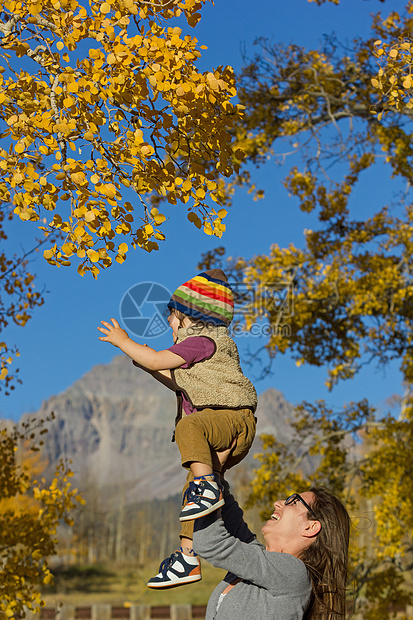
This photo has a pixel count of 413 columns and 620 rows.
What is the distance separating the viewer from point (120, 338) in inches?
116

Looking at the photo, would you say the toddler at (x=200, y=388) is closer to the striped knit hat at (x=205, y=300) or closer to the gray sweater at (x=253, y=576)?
the striped knit hat at (x=205, y=300)

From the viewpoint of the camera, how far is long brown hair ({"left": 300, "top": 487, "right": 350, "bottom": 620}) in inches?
99.4

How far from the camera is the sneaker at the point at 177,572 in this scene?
8.13ft

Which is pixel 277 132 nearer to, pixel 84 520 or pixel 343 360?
pixel 343 360

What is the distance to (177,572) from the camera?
2.53 meters

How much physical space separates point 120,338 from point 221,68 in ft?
5.89

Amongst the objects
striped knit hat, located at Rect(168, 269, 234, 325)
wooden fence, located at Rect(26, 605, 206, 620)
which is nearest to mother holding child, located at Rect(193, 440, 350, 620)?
striped knit hat, located at Rect(168, 269, 234, 325)

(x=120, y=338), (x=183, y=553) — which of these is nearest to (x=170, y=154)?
(x=120, y=338)

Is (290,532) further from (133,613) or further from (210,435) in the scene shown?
(133,613)

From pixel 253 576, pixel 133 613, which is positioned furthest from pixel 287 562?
pixel 133 613

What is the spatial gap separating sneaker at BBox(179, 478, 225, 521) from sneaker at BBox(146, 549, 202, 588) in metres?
0.41

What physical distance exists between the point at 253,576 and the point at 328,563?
0.47 meters

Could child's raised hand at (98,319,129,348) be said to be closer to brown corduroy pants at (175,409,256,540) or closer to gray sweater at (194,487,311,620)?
brown corduroy pants at (175,409,256,540)

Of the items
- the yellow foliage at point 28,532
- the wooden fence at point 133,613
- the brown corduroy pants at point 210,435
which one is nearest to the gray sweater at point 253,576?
the brown corduroy pants at point 210,435
